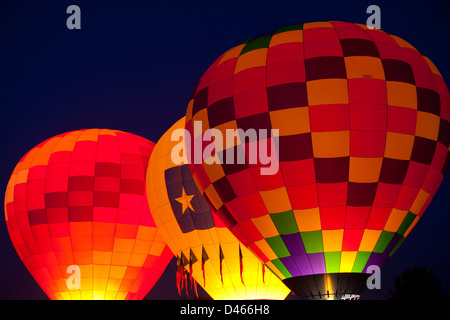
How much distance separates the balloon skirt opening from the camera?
9.20 metres

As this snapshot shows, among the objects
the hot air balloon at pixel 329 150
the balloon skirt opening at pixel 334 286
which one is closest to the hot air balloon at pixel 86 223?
the hot air balloon at pixel 329 150

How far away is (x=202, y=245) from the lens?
12.7 meters

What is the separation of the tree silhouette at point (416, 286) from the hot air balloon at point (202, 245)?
21819 millimetres

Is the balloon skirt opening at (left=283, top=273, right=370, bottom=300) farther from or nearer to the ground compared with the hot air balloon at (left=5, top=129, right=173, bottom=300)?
nearer to the ground

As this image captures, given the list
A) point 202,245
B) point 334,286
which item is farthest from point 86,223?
point 334,286

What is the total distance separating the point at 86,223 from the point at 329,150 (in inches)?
272

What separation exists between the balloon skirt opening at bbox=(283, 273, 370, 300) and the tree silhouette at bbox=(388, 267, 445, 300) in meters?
24.6

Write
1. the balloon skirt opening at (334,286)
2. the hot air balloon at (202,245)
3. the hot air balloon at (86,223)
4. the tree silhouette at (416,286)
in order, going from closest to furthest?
1. the balloon skirt opening at (334,286)
2. the hot air balloon at (202,245)
3. the hot air balloon at (86,223)
4. the tree silhouette at (416,286)

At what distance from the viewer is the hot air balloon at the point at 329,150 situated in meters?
9.33

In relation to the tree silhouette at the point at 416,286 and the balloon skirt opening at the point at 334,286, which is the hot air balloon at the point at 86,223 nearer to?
the balloon skirt opening at the point at 334,286

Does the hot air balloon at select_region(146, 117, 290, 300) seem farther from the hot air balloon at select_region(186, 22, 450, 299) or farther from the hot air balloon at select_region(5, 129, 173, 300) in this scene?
the hot air balloon at select_region(186, 22, 450, 299)

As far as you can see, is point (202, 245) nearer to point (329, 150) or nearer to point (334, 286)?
point (334, 286)

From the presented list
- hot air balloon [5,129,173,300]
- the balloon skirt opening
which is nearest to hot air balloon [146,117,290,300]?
hot air balloon [5,129,173,300]

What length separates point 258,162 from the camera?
9609 mm
